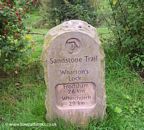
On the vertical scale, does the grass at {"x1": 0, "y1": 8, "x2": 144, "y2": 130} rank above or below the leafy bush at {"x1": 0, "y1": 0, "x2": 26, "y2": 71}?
below

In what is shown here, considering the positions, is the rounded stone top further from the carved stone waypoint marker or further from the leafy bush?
the leafy bush

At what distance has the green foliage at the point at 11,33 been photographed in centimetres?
556

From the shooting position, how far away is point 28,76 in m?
6.11

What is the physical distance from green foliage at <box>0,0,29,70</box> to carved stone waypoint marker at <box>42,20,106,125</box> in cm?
115

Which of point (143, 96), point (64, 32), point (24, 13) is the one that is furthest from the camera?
point (24, 13)

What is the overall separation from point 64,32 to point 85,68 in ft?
1.55

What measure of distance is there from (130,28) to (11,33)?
70.4 inches

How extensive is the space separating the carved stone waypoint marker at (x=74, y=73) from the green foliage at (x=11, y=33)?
3.77 feet

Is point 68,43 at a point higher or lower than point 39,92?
higher

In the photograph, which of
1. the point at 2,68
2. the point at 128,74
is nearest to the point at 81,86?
the point at 128,74

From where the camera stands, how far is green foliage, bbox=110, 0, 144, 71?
6.15 metres

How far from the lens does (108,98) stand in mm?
5293

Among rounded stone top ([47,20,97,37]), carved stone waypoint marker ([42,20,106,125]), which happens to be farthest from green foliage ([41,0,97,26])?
carved stone waypoint marker ([42,20,106,125])

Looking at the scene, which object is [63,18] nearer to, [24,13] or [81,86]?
[24,13]
